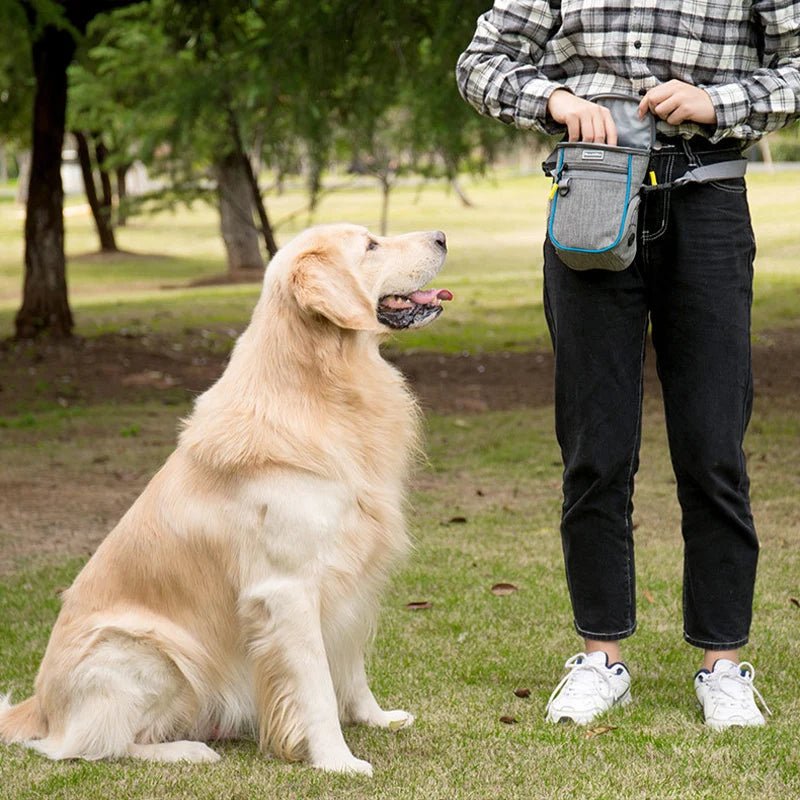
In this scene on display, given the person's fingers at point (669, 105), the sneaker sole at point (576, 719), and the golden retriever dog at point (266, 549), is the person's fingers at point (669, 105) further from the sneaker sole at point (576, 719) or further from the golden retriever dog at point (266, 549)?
the sneaker sole at point (576, 719)

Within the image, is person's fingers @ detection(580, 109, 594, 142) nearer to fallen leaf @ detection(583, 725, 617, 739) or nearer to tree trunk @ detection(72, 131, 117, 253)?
fallen leaf @ detection(583, 725, 617, 739)

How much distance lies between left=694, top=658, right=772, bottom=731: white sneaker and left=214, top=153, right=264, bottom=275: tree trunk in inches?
763

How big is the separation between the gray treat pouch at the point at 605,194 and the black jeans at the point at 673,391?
112 millimetres

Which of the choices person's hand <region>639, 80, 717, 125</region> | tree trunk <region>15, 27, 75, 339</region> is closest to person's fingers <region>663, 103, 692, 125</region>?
person's hand <region>639, 80, 717, 125</region>

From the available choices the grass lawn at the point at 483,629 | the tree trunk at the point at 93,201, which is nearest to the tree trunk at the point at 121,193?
the tree trunk at the point at 93,201

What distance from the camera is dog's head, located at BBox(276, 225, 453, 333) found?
135 inches

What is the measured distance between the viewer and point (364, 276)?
355 cm

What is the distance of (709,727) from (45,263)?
11205 mm

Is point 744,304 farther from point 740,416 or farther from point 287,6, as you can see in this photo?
point 287,6

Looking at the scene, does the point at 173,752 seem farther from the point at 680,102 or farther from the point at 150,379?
the point at 150,379

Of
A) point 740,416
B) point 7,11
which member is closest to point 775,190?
point 7,11

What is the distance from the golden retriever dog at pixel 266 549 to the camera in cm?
340

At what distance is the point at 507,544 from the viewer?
20.7ft

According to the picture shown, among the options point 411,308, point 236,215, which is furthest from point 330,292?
point 236,215
